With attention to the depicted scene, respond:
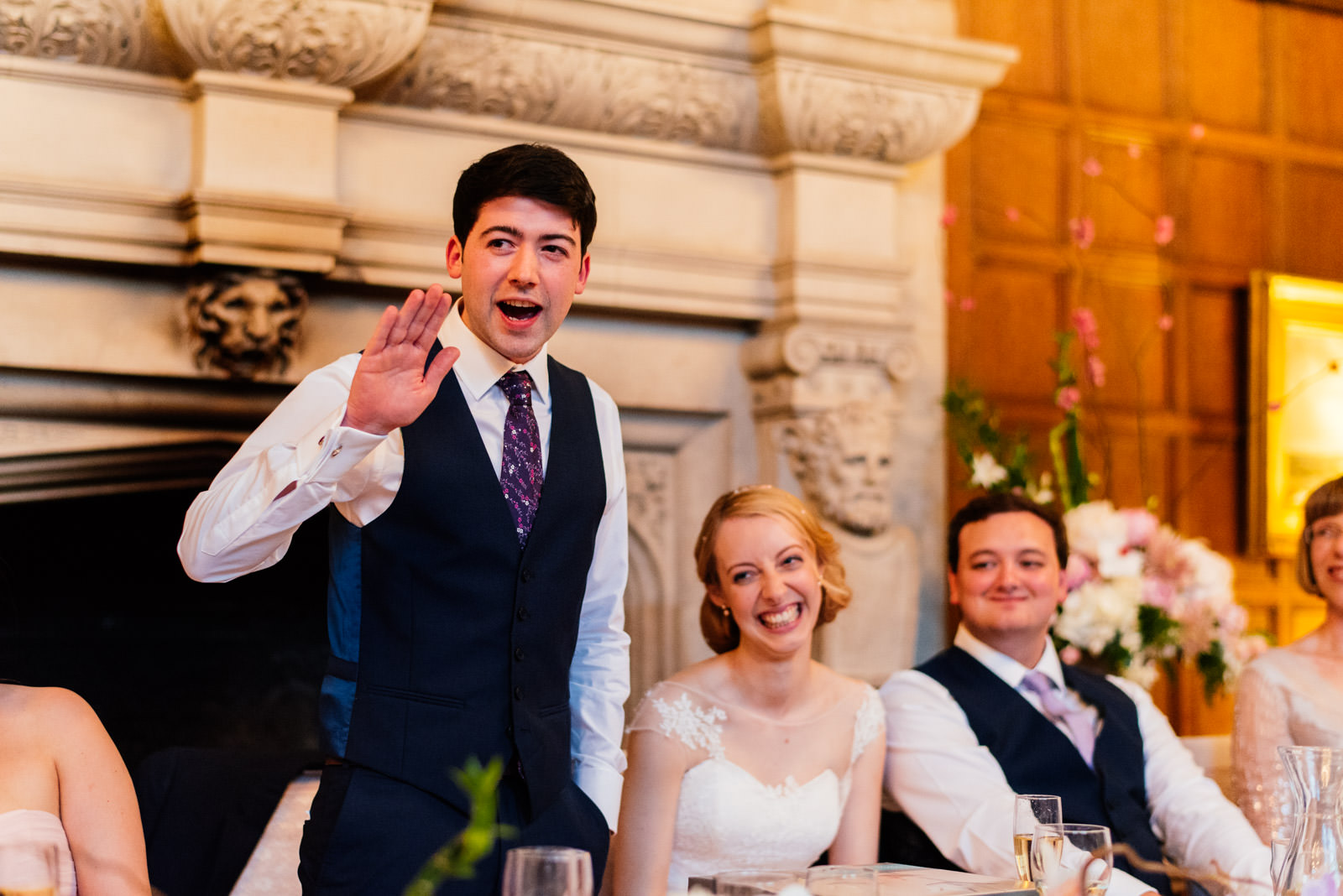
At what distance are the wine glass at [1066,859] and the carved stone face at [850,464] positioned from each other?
186 centimetres

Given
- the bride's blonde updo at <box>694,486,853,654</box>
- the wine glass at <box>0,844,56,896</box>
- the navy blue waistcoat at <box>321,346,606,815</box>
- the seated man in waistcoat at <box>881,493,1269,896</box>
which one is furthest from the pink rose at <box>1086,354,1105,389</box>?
the wine glass at <box>0,844,56,896</box>

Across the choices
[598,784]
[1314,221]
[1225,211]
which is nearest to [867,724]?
[598,784]

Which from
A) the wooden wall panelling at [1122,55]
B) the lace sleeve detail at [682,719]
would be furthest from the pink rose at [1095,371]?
the lace sleeve detail at [682,719]

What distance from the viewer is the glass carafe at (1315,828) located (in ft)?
4.84

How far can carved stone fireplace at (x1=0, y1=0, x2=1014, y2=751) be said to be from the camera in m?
2.76

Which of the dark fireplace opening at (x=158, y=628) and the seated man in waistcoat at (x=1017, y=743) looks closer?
the seated man in waistcoat at (x=1017, y=743)

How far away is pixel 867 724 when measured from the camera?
2.44 m

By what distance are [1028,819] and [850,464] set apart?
6.14ft

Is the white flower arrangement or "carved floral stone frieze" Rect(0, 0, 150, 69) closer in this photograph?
"carved floral stone frieze" Rect(0, 0, 150, 69)

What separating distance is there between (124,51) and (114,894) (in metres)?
1.80

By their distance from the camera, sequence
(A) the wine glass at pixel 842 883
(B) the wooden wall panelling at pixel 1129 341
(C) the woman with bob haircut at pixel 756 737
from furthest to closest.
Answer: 1. (B) the wooden wall panelling at pixel 1129 341
2. (C) the woman with bob haircut at pixel 756 737
3. (A) the wine glass at pixel 842 883

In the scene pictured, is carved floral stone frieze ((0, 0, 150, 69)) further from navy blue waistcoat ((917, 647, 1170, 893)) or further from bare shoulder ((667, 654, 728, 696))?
navy blue waistcoat ((917, 647, 1170, 893))

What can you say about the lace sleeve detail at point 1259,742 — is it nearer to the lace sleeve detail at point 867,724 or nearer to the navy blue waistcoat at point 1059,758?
the navy blue waistcoat at point 1059,758

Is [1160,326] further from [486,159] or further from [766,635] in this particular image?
[486,159]
